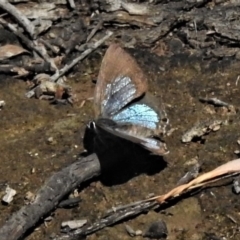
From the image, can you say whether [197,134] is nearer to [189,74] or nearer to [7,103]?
[189,74]

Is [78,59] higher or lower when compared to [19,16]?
lower

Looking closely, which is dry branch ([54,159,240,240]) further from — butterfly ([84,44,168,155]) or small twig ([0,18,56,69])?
small twig ([0,18,56,69])

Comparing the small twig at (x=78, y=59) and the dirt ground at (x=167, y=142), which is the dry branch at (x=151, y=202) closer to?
the dirt ground at (x=167, y=142)

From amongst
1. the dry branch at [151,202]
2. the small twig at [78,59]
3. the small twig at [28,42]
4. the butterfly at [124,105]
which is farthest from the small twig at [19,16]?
the dry branch at [151,202]

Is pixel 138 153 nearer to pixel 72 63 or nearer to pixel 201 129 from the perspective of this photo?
pixel 201 129

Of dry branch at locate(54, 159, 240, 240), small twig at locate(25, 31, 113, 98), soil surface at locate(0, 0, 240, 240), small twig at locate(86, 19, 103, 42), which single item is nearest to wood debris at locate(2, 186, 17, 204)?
soil surface at locate(0, 0, 240, 240)

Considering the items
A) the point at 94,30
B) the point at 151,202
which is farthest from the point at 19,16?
the point at 151,202

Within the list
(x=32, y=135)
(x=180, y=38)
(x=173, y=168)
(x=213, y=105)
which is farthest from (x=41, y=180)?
(x=180, y=38)
